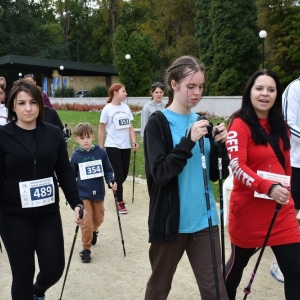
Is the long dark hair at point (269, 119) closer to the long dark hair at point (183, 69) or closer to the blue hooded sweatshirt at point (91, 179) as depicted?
the long dark hair at point (183, 69)

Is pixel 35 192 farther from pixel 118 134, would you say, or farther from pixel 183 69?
pixel 118 134

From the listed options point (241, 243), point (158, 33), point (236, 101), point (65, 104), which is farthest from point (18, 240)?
point (158, 33)

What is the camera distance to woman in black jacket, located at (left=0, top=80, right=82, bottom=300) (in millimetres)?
3244

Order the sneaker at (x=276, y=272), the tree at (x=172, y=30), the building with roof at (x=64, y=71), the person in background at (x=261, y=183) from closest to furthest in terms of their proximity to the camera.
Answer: the person in background at (x=261, y=183) < the sneaker at (x=276, y=272) < the tree at (x=172, y=30) < the building with roof at (x=64, y=71)

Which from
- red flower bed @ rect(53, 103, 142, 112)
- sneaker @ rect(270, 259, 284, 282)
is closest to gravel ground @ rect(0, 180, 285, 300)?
sneaker @ rect(270, 259, 284, 282)

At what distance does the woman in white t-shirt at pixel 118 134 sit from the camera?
280 inches

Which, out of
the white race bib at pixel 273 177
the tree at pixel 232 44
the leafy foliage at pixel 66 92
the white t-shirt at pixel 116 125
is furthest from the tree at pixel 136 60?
the white race bib at pixel 273 177

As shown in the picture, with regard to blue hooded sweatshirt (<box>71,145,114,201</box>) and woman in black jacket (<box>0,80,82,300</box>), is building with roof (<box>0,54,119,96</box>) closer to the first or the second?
blue hooded sweatshirt (<box>71,145,114,201</box>)

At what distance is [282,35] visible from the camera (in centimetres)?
2844

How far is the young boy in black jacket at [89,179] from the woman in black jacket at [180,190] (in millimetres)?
2270

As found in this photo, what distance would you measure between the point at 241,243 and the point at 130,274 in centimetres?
175

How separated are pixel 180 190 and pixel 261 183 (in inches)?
21.3

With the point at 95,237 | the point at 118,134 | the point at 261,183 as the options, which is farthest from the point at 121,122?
the point at 261,183

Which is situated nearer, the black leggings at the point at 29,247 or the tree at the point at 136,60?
the black leggings at the point at 29,247
